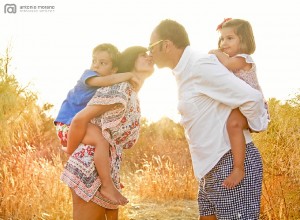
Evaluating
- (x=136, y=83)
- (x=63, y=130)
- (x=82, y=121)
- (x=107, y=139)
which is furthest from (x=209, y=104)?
(x=63, y=130)

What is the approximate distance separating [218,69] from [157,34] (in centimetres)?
48

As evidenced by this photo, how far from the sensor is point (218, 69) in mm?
2484

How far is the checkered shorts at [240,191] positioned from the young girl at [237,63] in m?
0.05

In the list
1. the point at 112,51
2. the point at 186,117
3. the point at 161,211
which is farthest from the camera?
the point at 161,211

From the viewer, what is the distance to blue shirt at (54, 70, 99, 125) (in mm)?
2906

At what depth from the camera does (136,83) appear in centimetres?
286

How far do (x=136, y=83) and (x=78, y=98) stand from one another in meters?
0.38

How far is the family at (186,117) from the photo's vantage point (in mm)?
2486

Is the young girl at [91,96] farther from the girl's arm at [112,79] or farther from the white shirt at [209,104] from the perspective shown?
the white shirt at [209,104]

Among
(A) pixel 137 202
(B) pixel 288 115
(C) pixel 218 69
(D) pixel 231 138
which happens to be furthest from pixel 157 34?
(A) pixel 137 202

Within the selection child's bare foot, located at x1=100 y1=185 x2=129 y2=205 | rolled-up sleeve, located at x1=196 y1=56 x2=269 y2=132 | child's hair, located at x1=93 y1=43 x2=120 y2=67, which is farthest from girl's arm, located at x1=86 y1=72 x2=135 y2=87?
child's bare foot, located at x1=100 y1=185 x2=129 y2=205

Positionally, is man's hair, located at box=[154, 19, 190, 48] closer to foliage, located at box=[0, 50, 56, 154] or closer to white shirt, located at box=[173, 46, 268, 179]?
white shirt, located at box=[173, 46, 268, 179]

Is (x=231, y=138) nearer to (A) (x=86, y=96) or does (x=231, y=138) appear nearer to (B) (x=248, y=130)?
(B) (x=248, y=130)

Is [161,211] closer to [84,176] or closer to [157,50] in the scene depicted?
[84,176]
